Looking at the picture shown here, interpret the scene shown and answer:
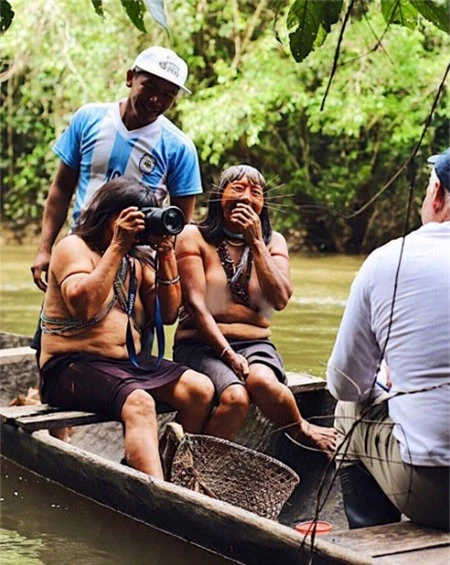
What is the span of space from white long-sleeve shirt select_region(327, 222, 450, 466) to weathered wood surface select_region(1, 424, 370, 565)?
317mm

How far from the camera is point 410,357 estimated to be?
265cm

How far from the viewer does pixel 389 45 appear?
13258mm

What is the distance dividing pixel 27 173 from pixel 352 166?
4602 millimetres

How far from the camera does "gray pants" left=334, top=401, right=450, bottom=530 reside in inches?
105

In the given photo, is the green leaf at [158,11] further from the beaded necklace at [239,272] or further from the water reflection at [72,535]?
the beaded necklace at [239,272]

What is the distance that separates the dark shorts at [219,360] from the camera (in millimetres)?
3891

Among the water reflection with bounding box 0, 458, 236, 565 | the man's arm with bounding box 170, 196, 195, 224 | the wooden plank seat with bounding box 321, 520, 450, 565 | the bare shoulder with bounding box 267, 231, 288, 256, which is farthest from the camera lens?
the man's arm with bounding box 170, 196, 195, 224

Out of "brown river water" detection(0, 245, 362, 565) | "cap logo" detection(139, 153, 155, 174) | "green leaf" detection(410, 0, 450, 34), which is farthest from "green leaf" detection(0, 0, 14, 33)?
"cap logo" detection(139, 153, 155, 174)

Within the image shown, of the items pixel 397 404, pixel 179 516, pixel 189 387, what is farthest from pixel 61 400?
pixel 397 404

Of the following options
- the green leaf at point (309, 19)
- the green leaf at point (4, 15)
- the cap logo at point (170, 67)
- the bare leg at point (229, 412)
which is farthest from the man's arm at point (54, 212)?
the green leaf at point (309, 19)

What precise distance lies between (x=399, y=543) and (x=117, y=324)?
1577mm

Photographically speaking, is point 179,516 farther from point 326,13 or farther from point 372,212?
point 372,212

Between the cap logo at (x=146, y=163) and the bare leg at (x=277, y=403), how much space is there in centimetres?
82

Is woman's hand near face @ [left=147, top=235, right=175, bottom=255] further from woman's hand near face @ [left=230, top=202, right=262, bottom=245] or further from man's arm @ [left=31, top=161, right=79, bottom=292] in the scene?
man's arm @ [left=31, top=161, right=79, bottom=292]
